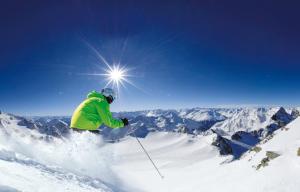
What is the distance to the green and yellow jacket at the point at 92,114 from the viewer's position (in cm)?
1052

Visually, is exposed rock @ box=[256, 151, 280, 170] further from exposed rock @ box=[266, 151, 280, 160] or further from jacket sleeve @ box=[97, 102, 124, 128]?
jacket sleeve @ box=[97, 102, 124, 128]

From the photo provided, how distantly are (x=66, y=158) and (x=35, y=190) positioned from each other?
17333 mm

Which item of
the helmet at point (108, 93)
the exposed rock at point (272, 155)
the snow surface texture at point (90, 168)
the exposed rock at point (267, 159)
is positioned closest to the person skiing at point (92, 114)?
the helmet at point (108, 93)

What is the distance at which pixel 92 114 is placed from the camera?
10.7 metres

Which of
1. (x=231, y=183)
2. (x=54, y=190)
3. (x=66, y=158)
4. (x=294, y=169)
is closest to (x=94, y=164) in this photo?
(x=66, y=158)

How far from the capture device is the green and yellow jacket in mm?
10516

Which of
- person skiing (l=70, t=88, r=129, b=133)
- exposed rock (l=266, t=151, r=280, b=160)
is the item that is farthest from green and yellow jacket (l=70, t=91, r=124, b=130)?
exposed rock (l=266, t=151, r=280, b=160)

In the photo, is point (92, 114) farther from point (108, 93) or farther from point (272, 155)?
point (272, 155)

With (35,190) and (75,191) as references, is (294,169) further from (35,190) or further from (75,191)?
(35,190)

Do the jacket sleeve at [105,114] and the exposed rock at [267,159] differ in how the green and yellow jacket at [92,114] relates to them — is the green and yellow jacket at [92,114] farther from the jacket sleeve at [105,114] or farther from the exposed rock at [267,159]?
the exposed rock at [267,159]

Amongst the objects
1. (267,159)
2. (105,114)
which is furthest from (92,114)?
(267,159)

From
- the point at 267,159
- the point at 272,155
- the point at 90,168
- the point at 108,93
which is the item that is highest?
the point at 90,168

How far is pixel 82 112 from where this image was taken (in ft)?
34.6

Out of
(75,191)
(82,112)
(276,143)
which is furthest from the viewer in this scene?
(276,143)
